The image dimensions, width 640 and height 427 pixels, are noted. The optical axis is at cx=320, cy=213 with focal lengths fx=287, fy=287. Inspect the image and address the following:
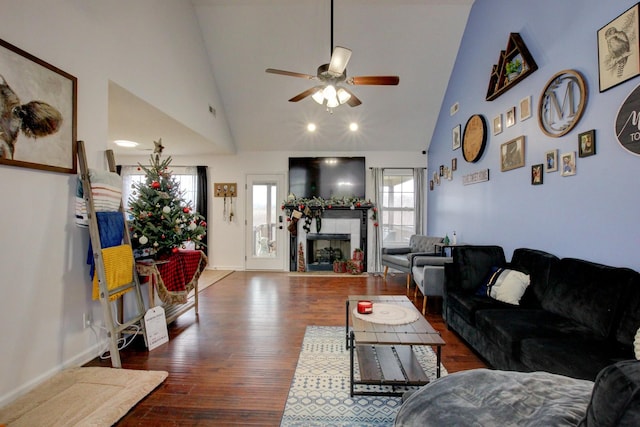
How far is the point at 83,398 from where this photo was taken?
1874 mm

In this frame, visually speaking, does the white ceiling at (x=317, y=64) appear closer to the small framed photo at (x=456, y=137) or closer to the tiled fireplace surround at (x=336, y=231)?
the small framed photo at (x=456, y=137)

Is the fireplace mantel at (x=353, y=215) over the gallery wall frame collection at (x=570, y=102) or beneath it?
beneath

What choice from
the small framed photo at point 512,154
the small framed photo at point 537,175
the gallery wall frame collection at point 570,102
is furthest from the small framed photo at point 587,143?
the small framed photo at point 512,154

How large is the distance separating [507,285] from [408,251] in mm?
2627

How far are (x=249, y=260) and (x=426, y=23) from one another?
206 inches

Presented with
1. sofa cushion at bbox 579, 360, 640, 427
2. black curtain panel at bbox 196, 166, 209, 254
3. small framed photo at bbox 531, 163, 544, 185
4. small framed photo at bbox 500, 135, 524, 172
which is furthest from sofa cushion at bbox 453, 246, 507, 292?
black curtain panel at bbox 196, 166, 209, 254

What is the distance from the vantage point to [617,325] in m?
1.81

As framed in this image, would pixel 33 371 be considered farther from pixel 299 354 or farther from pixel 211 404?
pixel 299 354

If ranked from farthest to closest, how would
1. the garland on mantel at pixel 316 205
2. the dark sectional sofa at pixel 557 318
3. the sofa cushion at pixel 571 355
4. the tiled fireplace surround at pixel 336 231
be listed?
the tiled fireplace surround at pixel 336 231, the garland on mantel at pixel 316 205, the dark sectional sofa at pixel 557 318, the sofa cushion at pixel 571 355

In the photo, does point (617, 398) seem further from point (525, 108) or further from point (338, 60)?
point (525, 108)

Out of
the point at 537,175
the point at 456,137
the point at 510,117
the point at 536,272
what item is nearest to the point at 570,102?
the point at 537,175

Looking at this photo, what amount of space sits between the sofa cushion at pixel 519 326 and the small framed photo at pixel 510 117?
1.96 metres

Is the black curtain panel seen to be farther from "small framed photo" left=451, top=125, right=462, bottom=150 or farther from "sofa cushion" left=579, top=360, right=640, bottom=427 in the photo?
"sofa cushion" left=579, top=360, right=640, bottom=427

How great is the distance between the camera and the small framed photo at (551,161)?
2541mm
